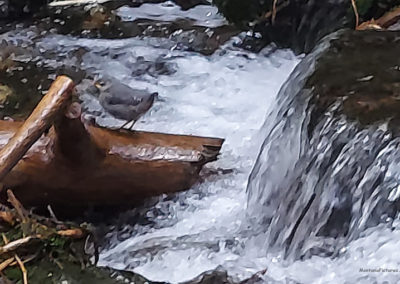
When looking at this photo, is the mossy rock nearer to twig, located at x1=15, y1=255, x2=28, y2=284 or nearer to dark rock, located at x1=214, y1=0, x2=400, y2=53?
dark rock, located at x1=214, y1=0, x2=400, y2=53

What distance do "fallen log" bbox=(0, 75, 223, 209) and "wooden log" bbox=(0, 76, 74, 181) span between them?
330 mm

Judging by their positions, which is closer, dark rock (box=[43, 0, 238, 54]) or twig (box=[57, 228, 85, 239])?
twig (box=[57, 228, 85, 239])

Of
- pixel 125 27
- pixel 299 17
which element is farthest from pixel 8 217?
pixel 125 27

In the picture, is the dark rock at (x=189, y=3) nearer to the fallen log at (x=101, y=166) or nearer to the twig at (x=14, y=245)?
the fallen log at (x=101, y=166)

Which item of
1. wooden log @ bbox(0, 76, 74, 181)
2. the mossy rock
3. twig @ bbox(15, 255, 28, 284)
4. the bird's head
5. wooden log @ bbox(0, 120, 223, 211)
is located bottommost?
the bird's head

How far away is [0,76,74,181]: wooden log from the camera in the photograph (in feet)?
7.08

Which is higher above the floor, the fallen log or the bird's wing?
the fallen log

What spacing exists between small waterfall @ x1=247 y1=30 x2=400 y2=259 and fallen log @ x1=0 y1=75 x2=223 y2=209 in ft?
0.81

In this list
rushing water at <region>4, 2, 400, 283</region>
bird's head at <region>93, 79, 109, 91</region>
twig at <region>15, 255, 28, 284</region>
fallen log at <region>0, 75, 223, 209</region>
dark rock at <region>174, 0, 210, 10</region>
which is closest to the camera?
twig at <region>15, 255, 28, 284</region>

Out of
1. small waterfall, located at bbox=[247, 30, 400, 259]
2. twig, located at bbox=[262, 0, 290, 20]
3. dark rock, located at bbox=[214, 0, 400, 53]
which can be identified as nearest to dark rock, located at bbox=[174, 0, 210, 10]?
dark rock, located at bbox=[214, 0, 400, 53]

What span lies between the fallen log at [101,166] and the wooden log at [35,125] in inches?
13.0

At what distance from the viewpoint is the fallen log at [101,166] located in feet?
9.13

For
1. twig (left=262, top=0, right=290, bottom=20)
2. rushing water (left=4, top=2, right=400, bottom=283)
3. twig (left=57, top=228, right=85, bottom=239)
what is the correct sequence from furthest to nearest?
1. twig (left=262, top=0, right=290, bottom=20)
2. rushing water (left=4, top=2, right=400, bottom=283)
3. twig (left=57, top=228, right=85, bottom=239)

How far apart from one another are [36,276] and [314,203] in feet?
3.19
